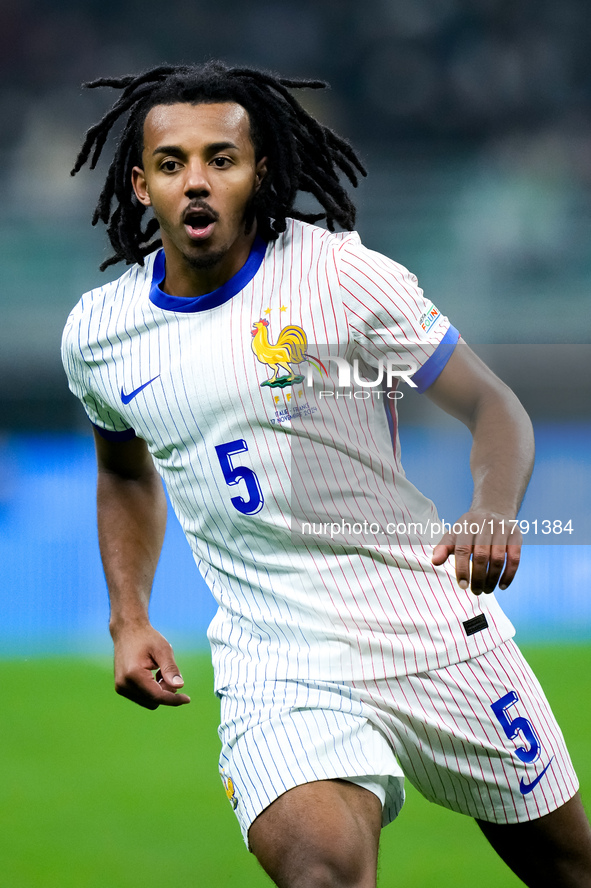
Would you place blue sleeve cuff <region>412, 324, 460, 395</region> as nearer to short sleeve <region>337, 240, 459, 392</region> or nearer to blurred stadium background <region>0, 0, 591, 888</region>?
short sleeve <region>337, 240, 459, 392</region>

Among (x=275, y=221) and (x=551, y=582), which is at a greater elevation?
(x=275, y=221)

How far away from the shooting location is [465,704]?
2.27 metres

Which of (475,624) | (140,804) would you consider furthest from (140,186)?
(140,804)

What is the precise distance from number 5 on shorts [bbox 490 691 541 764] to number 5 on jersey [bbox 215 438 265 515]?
631 mm

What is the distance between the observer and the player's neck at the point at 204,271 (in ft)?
8.02

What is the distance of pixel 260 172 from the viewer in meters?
2.58

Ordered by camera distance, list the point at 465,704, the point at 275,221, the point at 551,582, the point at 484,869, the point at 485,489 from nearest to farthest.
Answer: the point at 485,489, the point at 465,704, the point at 275,221, the point at 484,869, the point at 551,582

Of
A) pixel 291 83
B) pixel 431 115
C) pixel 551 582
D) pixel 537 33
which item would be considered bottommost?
pixel 551 582

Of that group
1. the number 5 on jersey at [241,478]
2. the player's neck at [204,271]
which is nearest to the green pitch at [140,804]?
the number 5 on jersey at [241,478]

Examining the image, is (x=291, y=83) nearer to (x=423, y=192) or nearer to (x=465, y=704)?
(x=465, y=704)

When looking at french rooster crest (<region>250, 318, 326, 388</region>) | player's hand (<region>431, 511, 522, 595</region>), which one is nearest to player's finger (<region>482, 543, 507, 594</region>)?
player's hand (<region>431, 511, 522, 595</region>)

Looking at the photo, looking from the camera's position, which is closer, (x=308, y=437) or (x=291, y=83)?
(x=308, y=437)

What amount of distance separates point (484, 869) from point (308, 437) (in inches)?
81.2

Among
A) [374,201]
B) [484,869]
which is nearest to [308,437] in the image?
[484,869]
